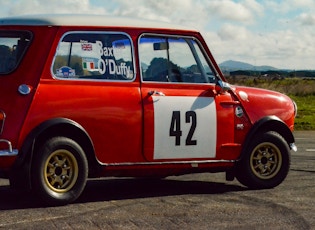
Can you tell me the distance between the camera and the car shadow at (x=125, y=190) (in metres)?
7.00

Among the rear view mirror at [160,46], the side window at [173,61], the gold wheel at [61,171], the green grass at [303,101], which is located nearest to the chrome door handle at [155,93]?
the side window at [173,61]

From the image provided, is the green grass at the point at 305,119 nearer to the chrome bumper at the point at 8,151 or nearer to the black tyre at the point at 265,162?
the black tyre at the point at 265,162

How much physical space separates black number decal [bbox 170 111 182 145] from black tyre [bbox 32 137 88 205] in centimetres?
109

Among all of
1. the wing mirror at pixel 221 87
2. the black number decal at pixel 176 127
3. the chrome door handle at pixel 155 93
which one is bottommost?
the black number decal at pixel 176 127

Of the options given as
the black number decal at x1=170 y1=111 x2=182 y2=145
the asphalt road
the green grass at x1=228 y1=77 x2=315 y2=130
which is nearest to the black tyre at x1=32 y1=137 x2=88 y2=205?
the asphalt road

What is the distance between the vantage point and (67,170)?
6738mm

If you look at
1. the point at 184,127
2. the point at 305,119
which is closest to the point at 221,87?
the point at 184,127

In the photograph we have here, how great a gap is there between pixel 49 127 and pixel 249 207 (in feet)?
7.11

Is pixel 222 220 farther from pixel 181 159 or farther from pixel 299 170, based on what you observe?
pixel 299 170

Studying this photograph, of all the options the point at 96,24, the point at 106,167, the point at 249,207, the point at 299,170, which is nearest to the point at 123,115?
the point at 106,167

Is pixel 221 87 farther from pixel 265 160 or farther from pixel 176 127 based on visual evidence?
pixel 265 160

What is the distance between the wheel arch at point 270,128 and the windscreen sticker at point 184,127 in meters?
0.52

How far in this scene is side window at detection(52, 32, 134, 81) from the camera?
686cm

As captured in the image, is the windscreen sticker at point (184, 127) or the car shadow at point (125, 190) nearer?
the car shadow at point (125, 190)
